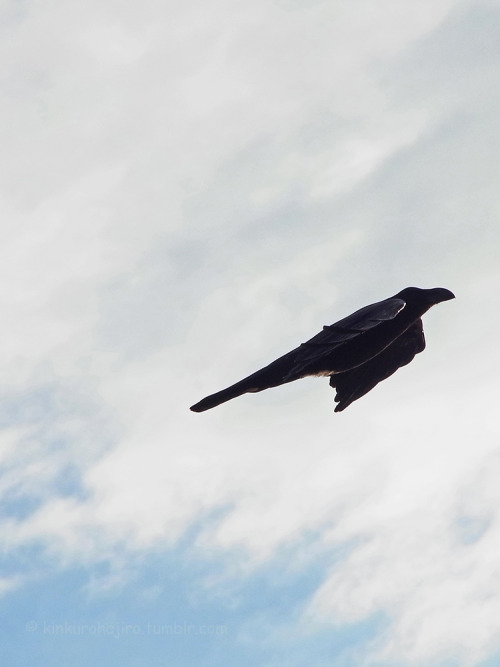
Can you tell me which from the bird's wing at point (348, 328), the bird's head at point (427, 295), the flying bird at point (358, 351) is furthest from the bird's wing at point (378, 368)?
the bird's wing at point (348, 328)

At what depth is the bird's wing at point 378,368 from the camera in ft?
49.4

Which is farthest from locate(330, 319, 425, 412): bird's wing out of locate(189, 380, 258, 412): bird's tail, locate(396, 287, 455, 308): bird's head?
locate(189, 380, 258, 412): bird's tail

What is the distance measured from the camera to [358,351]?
14000 mm

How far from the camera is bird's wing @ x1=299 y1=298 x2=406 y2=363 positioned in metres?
12.9

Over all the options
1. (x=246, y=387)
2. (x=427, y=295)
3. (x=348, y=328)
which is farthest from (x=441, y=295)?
(x=246, y=387)

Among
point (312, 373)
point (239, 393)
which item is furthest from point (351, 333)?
point (239, 393)

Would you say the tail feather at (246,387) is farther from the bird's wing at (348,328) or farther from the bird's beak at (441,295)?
the bird's beak at (441,295)

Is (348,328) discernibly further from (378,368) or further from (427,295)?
(378,368)

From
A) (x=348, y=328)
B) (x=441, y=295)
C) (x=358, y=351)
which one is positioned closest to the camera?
(x=348, y=328)

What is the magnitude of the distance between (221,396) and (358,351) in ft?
6.71

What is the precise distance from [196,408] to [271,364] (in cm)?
120

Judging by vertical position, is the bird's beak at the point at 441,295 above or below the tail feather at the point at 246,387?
above

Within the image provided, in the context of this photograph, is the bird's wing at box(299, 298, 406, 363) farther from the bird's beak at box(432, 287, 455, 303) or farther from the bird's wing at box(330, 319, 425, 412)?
the bird's wing at box(330, 319, 425, 412)

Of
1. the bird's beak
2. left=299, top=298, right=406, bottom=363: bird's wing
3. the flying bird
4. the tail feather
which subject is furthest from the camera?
the bird's beak
